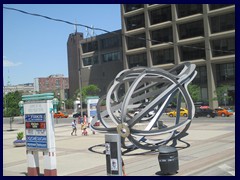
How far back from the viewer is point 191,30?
2854 inches

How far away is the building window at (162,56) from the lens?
7708 centimetres

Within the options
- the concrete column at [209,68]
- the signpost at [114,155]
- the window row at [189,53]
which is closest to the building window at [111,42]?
the window row at [189,53]

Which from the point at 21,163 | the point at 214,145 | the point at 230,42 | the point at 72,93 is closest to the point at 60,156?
the point at 21,163

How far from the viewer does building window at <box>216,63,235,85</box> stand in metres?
69.9

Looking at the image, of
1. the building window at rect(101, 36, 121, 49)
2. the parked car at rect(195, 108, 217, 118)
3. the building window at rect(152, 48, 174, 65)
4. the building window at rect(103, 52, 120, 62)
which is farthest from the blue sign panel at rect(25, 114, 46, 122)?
the building window at rect(103, 52, 120, 62)

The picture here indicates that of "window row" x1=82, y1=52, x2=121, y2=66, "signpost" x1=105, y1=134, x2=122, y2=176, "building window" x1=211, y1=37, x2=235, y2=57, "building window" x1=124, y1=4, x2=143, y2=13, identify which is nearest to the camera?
"signpost" x1=105, y1=134, x2=122, y2=176

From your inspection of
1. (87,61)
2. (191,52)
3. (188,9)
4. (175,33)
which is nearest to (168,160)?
(175,33)

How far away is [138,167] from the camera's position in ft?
56.3

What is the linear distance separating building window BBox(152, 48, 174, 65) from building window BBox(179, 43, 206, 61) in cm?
269

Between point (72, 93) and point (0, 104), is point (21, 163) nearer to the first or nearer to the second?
point (0, 104)

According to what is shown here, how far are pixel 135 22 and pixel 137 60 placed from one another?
856 cm

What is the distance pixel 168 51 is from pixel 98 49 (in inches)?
1055

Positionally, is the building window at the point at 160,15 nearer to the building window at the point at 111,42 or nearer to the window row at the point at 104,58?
the building window at the point at 111,42

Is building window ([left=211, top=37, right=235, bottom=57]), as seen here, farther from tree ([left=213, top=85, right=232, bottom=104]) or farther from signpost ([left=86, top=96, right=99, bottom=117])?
signpost ([left=86, top=96, right=99, bottom=117])
